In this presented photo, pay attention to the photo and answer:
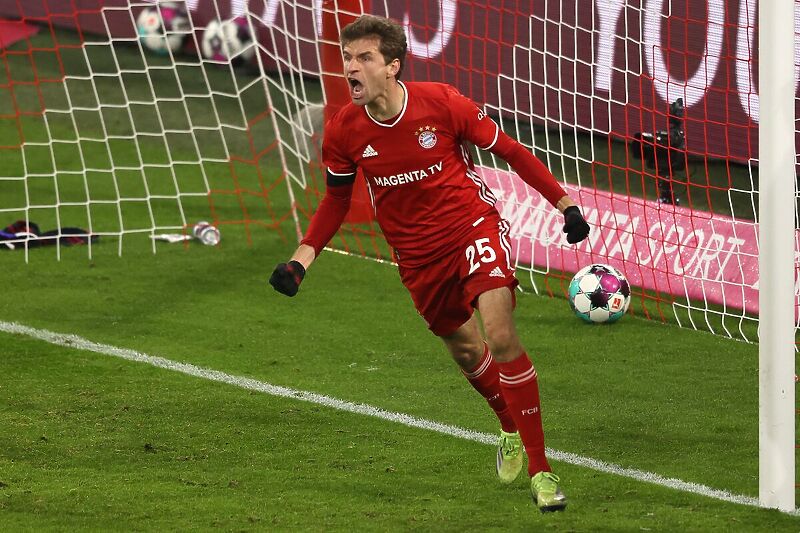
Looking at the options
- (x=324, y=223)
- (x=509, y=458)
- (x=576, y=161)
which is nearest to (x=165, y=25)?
(x=576, y=161)

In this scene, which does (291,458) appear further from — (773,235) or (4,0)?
(4,0)

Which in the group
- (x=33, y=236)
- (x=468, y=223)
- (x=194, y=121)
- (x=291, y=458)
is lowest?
(x=194, y=121)

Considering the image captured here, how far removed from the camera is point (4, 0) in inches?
632

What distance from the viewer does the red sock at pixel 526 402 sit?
17.1 ft

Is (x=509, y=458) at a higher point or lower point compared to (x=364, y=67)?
lower

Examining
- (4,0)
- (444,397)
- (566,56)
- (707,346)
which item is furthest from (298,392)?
(4,0)

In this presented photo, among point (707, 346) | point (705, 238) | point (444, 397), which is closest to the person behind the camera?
point (444, 397)

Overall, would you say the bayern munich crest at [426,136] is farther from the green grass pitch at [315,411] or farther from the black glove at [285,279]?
the green grass pitch at [315,411]

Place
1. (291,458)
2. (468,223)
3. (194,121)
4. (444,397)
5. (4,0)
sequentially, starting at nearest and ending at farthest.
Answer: (468,223) → (291,458) → (444,397) → (194,121) → (4,0)

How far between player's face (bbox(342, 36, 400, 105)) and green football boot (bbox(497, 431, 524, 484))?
1.49m

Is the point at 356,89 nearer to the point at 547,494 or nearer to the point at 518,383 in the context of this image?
the point at 518,383

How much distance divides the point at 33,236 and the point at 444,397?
404 centimetres

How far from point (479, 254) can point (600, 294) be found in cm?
279

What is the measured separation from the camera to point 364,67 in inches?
210
